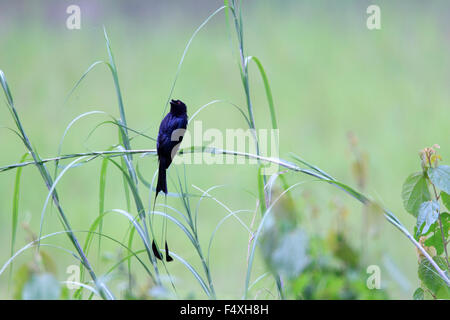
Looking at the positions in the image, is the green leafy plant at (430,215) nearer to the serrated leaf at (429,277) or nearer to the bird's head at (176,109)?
the serrated leaf at (429,277)

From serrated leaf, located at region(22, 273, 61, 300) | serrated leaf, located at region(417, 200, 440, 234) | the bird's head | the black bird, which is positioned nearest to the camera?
serrated leaf, located at region(22, 273, 61, 300)

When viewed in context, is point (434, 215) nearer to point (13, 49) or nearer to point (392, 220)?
point (392, 220)

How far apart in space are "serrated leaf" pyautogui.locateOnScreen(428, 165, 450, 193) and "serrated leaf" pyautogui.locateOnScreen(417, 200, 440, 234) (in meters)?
0.03

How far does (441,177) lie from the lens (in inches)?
30.7

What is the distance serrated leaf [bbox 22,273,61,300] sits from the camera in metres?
0.41

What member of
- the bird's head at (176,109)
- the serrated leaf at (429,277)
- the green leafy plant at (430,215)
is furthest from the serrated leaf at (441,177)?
the bird's head at (176,109)

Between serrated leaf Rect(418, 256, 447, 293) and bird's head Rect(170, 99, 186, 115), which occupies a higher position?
bird's head Rect(170, 99, 186, 115)

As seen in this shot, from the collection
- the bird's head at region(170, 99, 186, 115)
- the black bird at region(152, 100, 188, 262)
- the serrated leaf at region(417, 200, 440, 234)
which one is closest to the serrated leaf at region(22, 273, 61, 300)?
the serrated leaf at region(417, 200, 440, 234)

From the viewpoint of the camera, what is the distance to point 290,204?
43 centimetres

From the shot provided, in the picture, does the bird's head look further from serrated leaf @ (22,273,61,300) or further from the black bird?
serrated leaf @ (22,273,61,300)

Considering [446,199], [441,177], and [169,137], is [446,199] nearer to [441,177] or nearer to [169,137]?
[441,177]

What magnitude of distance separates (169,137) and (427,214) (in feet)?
2.37

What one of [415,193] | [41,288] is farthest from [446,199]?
[41,288]
